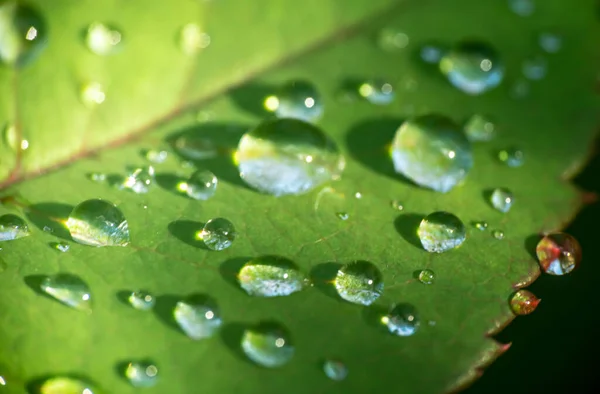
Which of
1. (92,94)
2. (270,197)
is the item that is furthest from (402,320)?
(92,94)

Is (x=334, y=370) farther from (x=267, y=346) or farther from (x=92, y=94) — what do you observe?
(x=92, y=94)

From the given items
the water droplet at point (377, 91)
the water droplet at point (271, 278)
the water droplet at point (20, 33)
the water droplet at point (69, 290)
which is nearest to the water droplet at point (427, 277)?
the water droplet at point (271, 278)

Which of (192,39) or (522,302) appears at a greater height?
(192,39)

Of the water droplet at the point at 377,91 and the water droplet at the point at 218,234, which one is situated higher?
the water droplet at the point at 377,91

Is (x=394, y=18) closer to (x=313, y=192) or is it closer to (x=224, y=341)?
(x=313, y=192)

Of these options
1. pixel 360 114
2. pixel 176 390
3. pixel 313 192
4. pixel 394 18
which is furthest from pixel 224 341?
pixel 394 18

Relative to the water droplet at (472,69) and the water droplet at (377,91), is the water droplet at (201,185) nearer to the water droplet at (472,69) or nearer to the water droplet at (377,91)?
the water droplet at (377,91)
